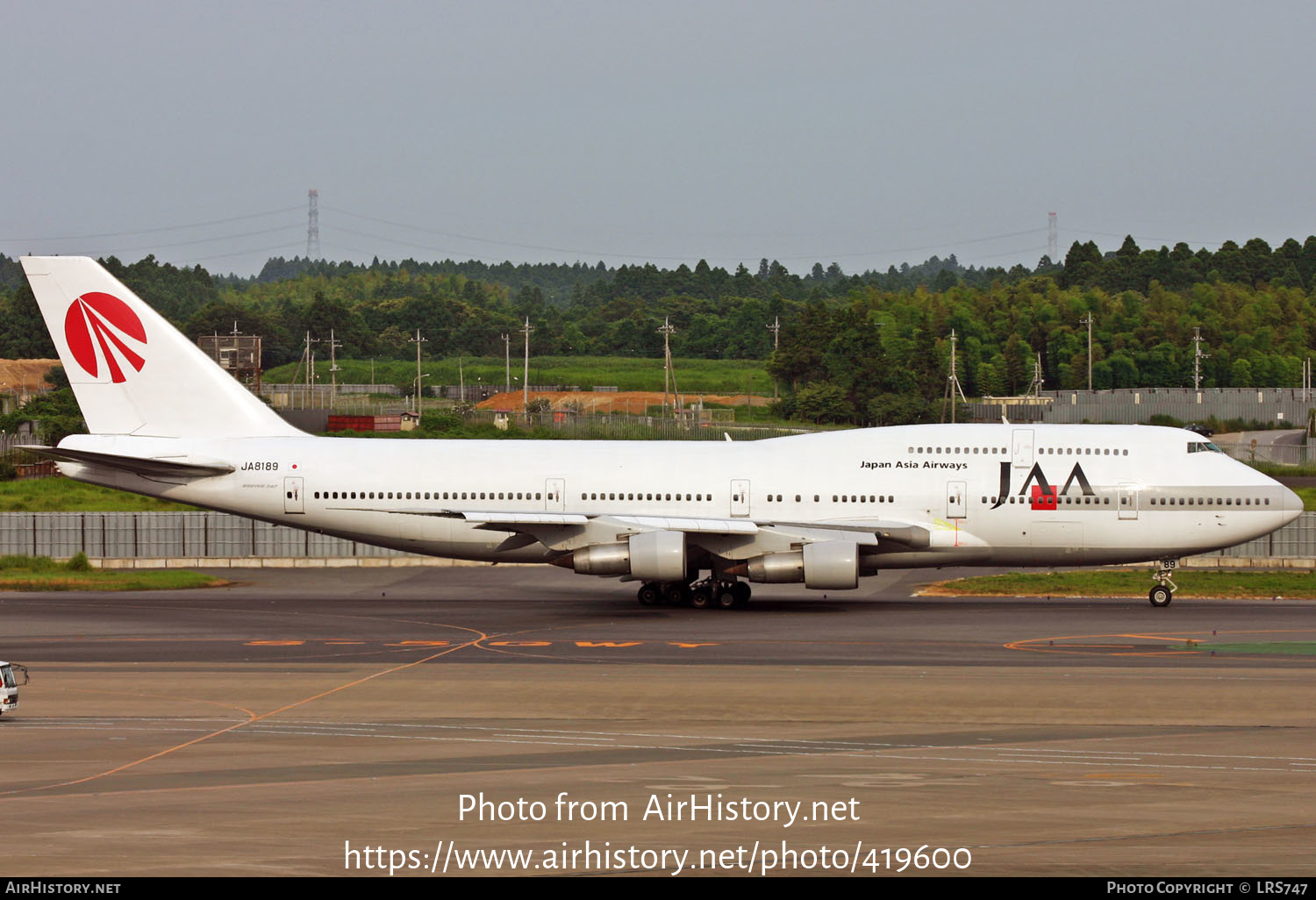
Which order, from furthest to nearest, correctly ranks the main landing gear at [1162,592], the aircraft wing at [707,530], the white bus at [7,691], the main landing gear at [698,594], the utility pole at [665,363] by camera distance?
the utility pole at [665,363], the main landing gear at [698,594], the main landing gear at [1162,592], the aircraft wing at [707,530], the white bus at [7,691]

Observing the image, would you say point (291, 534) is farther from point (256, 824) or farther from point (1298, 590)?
point (256, 824)

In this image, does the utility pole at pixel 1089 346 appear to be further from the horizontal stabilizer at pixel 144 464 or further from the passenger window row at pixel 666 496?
the horizontal stabilizer at pixel 144 464

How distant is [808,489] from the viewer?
37.9 m

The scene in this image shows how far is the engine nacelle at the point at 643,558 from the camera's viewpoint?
35.6 meters

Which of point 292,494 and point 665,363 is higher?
point 665,363

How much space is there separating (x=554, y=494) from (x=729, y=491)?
15.8ft

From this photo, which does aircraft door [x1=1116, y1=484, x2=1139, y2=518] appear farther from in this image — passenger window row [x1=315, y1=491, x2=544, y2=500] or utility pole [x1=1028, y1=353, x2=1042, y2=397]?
utility pole [x1=1028, y1=353, x2=1042, y2=397]

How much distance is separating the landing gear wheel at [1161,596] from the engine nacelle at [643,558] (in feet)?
41.9

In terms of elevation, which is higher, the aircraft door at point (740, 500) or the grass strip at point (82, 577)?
the aircraft door at point (740, 500)

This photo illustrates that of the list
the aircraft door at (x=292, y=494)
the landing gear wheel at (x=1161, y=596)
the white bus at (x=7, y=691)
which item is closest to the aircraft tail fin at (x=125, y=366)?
the aircraft door at (x=292, y=494)

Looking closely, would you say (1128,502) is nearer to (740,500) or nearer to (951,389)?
(740,500)

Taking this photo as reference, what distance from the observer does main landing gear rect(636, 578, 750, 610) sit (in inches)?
1487

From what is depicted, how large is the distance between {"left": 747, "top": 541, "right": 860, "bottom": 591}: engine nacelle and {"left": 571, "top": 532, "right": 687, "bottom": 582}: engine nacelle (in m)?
2.30

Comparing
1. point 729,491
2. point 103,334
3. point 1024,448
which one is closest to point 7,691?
point 729,491
